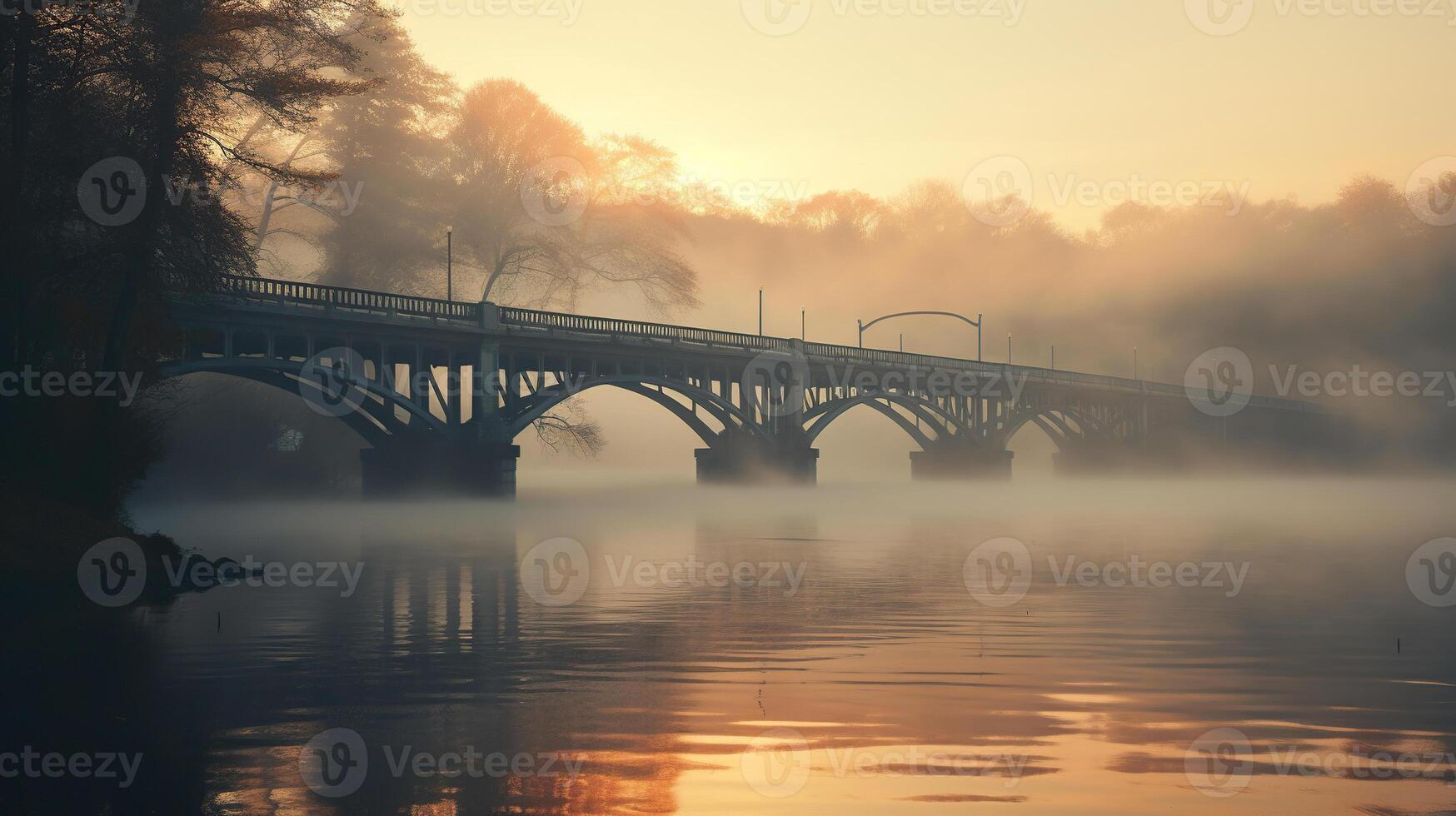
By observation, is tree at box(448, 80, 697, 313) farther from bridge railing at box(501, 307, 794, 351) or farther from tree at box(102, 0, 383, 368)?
tree at box(102, 0, 383, 368)

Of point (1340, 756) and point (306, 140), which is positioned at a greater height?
point (306, 140)

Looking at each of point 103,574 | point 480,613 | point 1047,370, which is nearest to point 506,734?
point 480,613

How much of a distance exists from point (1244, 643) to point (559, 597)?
11.3 meters

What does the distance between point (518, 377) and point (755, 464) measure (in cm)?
2551

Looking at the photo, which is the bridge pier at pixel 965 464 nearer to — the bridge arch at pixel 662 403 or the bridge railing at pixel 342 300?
the bridge arch at pixel 662 403

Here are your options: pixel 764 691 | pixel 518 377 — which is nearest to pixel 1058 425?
pixel 518 377

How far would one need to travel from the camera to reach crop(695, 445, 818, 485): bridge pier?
86.4 metres

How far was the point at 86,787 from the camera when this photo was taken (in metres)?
9.76

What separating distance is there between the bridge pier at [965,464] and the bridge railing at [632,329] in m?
25.9

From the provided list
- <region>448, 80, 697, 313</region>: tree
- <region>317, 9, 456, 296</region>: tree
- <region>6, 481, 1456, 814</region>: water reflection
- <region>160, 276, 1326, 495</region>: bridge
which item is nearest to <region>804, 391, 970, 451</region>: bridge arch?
<region>160, 276, 1326, 495</region>: bridge

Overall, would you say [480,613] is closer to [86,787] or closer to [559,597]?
[559,597]

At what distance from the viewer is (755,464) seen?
86.7 metres

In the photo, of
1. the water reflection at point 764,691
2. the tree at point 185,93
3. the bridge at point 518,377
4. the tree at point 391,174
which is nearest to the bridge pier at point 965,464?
the bridge at point 518,377

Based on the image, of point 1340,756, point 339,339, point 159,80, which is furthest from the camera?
point 339,339
